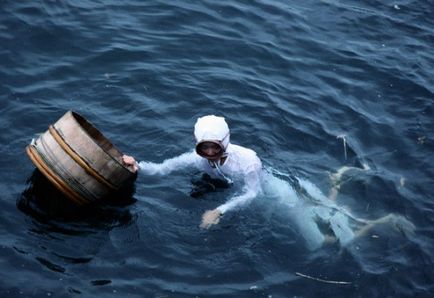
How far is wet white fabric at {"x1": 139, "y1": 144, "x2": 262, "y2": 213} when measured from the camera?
25.4 feet

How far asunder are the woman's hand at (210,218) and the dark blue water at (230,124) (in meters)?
0.08

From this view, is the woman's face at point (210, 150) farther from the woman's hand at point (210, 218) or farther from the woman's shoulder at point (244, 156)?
the woman's hand at point (210, 218)

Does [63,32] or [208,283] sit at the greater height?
[63,32]

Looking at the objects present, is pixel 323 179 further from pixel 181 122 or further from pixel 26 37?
pixel 26 37

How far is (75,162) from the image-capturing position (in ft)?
21.8

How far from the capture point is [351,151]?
9.51 metres

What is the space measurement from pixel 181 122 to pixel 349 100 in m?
3.23

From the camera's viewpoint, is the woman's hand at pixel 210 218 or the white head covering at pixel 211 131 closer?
the white head covering at pixel 211 131

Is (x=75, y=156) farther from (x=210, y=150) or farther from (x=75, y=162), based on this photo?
(x=210, y=150)

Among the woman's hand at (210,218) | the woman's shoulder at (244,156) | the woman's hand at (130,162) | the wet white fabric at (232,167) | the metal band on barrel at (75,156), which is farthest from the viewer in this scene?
the woman's shoulder at (244,156)

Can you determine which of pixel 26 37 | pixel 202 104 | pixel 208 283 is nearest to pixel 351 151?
pixel 202 104

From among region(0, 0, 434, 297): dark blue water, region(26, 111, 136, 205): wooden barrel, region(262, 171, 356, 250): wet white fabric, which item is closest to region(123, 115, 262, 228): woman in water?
region(0, 0, 434, 297): dark blue water

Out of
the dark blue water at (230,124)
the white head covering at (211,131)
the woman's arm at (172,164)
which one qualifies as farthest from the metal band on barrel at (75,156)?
the woman's arm at (172,164)

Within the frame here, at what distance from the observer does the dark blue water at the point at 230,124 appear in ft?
22.9
